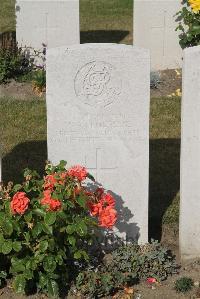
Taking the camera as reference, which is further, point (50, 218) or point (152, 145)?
point (152, 145)

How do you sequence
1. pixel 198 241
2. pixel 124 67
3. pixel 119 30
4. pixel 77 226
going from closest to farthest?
pixel 77 226
pixel 124 67
pixel 198 241
pixel 119 30

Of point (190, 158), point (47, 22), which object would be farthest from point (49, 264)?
point (47, 22)

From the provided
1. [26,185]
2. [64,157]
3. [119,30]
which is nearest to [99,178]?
[64,157]

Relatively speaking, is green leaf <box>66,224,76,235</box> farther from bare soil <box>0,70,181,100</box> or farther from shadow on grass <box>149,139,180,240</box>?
bare soil <box>0,70,181,100</box>

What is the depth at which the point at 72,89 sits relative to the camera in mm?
6395

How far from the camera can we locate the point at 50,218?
572 cm

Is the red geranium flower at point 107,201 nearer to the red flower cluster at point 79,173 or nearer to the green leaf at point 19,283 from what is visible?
the red flower cluster at point 79,173

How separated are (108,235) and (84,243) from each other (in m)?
0.23

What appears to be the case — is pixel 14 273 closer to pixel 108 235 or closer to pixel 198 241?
pixel 108 235

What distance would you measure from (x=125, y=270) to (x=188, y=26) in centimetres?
644

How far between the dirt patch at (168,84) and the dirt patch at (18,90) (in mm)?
1764

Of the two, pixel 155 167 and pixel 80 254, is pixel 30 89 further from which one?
pixel 80 254

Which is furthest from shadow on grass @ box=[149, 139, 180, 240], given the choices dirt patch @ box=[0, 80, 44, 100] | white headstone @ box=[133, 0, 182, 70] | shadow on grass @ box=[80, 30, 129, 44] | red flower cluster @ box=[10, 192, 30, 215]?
shadow on grass @ box=[80, 30, 129, 44]

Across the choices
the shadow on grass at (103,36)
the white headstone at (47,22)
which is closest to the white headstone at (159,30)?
the white headstone at (47,22)
